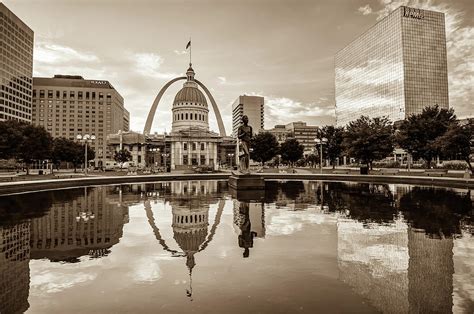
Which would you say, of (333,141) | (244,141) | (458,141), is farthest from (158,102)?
(244,141)

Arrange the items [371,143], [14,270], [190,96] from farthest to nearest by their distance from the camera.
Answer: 1. [190,96]
2. [371,143]
3. [14,270]

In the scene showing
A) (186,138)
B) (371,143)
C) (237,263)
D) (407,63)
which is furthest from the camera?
(407,63)

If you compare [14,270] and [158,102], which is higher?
[158,102]

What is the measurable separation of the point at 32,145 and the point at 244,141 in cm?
4135

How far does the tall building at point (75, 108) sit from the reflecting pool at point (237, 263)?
16573cm

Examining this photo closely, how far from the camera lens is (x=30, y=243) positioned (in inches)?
377

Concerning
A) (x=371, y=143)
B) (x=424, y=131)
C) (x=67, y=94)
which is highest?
(x=67, y=94)

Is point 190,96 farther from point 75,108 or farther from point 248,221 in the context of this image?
point 248,221

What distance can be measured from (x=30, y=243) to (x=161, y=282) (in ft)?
18.3

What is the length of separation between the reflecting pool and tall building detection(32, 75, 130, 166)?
166 meters

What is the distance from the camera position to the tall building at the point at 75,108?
16962 centimetres

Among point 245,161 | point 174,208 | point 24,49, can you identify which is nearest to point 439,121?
point 245,161

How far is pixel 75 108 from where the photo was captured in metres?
174

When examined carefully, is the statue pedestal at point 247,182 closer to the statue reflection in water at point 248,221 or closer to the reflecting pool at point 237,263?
the statue reflection in water at point 248,221
